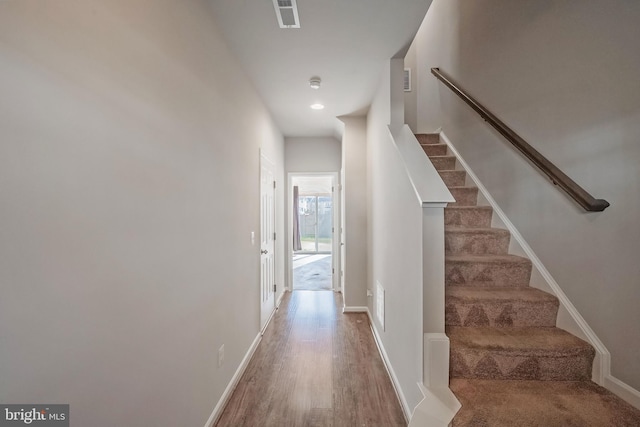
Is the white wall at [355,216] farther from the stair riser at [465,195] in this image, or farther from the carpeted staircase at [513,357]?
the carpeted staircase at [513,357]

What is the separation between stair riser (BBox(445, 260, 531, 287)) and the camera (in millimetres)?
1961

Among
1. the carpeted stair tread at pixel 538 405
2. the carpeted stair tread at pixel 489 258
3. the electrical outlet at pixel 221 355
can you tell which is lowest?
the electrical outlet at pixel 221 355

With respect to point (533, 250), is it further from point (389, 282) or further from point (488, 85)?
point (488, 85)

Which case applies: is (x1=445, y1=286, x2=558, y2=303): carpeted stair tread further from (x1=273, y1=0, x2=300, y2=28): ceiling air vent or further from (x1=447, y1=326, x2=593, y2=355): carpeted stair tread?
(x1=273, y1=0, x2=300, y2=28): ceiling air vent

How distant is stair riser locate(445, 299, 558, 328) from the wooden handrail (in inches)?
27.4

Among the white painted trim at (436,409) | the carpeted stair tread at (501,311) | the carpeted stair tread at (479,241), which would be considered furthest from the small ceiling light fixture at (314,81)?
the white painted trim at (436,409)

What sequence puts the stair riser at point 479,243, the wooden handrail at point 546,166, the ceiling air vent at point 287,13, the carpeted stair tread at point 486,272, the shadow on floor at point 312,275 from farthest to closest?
the shadow on floor at point 312,275, the stair riser at point 479,243, the carpeted stair tread at point 486,272, the ceiling air vent at point 287,13, the wooden handrail at point 546,166

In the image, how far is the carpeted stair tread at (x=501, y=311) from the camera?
1.69 meters

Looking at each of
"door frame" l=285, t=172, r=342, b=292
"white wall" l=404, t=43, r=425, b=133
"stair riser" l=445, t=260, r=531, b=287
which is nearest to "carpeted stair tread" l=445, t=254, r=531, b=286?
"stair riser" l=445, t=260, r=531, b=287

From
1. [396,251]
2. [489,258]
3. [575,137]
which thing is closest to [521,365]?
[489,258]

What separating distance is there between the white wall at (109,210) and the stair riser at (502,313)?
164 centimetres

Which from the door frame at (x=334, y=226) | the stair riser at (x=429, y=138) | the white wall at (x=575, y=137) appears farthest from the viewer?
the door frame at (x=334, y=226)

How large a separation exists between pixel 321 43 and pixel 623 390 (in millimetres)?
2832

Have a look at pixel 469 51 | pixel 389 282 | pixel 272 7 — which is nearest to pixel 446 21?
pixel 469 51
